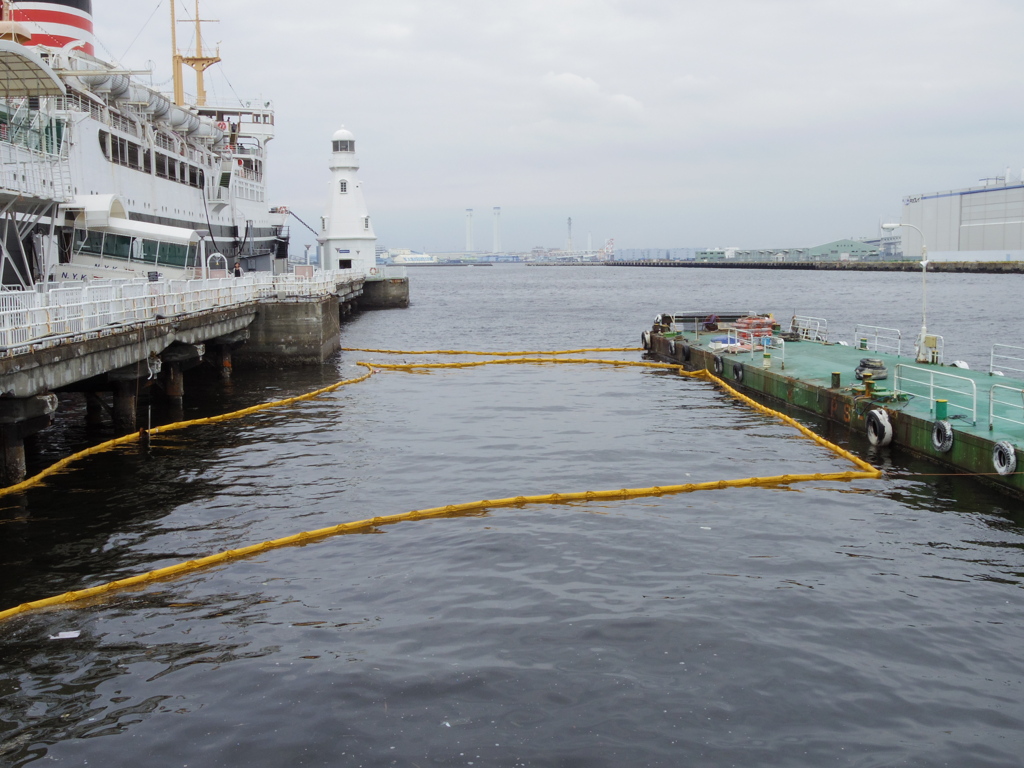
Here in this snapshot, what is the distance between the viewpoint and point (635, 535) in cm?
1493

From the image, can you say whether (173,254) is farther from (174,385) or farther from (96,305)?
(96,305)

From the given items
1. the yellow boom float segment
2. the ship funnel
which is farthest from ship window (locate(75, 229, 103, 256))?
the ship funnel

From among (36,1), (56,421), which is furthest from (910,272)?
(56,421)

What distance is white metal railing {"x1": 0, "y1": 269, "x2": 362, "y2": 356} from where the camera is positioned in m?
16.1

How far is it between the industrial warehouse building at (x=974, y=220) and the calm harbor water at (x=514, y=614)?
146120mm

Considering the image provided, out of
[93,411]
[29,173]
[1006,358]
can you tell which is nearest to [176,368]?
[93,411]

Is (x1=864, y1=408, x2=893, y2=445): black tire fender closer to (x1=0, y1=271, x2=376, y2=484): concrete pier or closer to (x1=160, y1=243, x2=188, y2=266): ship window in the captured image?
(x1=0, y1=271, x2=376, y2=484): concrete pier

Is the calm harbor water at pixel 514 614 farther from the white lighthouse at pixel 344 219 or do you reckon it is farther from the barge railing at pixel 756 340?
the white lighthouse at pixel 344 219

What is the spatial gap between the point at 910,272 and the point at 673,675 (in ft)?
638

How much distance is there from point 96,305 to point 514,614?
13.6 m

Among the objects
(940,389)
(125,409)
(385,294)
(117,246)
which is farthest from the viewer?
(385,294)

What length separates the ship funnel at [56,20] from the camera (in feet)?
145

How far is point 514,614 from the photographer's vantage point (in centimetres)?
1162

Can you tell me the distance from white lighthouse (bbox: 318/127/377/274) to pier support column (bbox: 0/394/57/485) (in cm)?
6617
